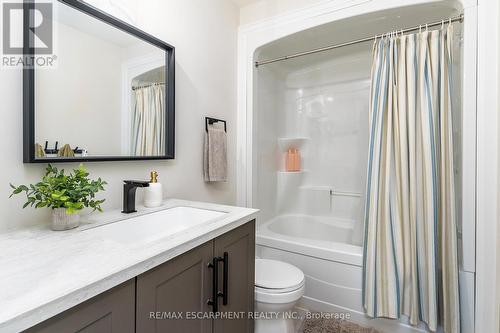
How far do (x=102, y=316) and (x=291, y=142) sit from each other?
252 cm

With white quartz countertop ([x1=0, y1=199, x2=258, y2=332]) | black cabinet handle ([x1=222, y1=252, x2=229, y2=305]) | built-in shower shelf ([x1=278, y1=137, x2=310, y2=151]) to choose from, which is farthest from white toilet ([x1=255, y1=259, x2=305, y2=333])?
built-in shower shelf ([x1=278, y1=137, x2=310, y2=151])

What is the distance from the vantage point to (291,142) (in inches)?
113

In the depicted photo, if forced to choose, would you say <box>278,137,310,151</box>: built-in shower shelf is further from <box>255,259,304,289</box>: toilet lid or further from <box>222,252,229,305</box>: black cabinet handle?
<box>222,252,229,305</box>: black cabinet handle

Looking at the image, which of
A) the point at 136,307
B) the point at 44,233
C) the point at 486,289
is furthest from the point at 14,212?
the point at 486,289

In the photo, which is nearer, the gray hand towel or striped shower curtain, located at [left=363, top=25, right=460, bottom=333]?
striped shower curtain, located at [left=363, top=25, right=460, bottom=333]

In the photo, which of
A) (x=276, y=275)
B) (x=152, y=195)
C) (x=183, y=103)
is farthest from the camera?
(x=183, y=103)

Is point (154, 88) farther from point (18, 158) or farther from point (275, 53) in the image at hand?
point (275, 53)

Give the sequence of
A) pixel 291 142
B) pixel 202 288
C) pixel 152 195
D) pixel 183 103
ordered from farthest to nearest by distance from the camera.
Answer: pixel 291 142
pixel 183 103
pixel 152 195
pixel 202 288

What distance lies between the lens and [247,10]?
2.23 meters

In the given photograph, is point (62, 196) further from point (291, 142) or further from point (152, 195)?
point (291, 142)

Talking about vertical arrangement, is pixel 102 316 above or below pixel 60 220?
below

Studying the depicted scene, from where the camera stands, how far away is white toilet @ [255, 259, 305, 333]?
1378 mm

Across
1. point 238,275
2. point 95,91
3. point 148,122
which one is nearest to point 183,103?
point 148,122

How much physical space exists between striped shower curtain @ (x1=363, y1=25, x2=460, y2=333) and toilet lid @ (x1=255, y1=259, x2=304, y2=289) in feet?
1.67
